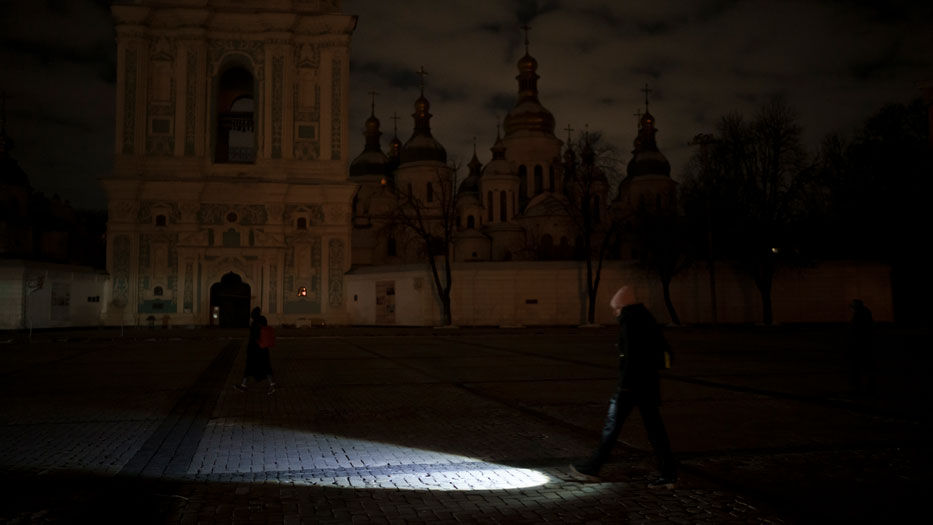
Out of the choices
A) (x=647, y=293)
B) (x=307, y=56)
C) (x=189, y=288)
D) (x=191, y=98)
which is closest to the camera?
(x=647, y=293)

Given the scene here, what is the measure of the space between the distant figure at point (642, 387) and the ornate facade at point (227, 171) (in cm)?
3865

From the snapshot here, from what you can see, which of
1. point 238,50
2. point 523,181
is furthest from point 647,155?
point 238,50

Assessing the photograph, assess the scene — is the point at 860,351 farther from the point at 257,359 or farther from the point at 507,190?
the point at 507,190

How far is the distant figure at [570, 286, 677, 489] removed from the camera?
19.5 feet

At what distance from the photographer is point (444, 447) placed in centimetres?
755

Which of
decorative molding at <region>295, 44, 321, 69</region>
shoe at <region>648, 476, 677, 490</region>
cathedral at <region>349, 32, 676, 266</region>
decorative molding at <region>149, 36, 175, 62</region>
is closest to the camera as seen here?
shoe at <region>648, 476, 677, 490</region>

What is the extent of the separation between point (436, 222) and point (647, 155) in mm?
21812

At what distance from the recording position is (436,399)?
11.0 m

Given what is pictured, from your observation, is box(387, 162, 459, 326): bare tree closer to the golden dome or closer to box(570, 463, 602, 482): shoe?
the golden dome

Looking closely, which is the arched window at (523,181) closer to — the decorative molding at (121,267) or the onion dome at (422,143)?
the onion dome at (422,143)

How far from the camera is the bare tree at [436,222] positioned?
3978 centimetres

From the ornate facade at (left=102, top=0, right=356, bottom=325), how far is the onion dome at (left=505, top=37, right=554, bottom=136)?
90.9ft

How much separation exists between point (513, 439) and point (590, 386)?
4.93m

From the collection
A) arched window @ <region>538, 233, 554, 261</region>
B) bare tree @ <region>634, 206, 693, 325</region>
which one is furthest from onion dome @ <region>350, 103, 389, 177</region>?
bare tree @ <region>634, 206, 693, 325</region>
